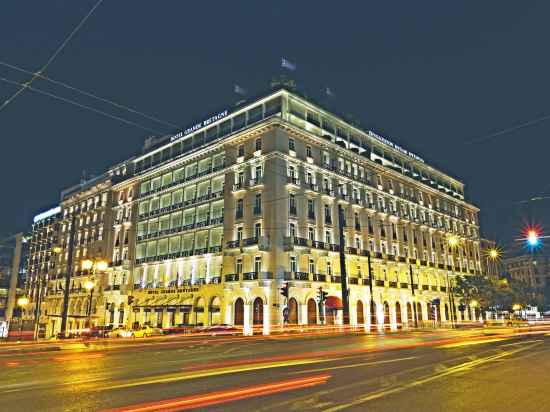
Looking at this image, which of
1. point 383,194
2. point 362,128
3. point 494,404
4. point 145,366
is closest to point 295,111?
point 362,128

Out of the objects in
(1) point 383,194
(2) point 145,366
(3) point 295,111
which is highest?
(3) point 295,111

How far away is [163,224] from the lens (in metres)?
51.8

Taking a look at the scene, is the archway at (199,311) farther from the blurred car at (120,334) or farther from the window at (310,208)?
the window at (310,208)

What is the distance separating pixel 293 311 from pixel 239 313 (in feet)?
17.8

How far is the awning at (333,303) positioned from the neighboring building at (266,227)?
219 mm

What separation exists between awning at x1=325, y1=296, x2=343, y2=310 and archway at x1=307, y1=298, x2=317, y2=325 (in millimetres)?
1232

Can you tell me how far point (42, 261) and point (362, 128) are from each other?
6290 centimetres

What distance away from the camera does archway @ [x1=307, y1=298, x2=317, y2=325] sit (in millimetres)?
39000

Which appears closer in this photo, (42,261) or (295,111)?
(295,111)

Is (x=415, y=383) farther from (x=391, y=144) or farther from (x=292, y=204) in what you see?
(x=391, y=144)

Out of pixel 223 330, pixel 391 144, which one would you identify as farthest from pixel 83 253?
pixel 391 144

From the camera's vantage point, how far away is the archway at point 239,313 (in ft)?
129

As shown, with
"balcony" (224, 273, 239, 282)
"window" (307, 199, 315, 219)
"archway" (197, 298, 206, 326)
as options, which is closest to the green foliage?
"window" (307, 199, 315, 219)

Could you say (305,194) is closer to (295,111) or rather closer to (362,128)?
(295,111)
